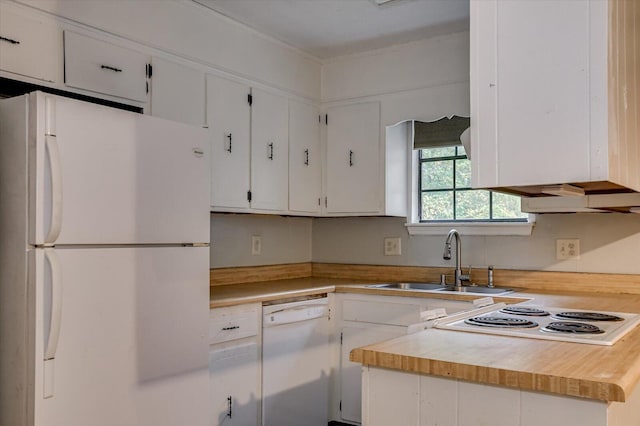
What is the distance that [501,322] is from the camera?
176cm

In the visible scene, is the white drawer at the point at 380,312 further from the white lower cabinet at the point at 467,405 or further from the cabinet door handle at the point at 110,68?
the cabinet door handle at the point at 110,68

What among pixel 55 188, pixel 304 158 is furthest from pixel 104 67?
pixel 304 158

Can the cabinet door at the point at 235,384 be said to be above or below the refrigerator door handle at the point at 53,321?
below

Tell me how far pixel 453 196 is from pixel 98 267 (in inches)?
91.2

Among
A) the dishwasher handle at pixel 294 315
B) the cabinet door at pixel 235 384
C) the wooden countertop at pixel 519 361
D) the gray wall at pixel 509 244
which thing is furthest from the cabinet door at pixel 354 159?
the wooden countertop at pixel 519 361

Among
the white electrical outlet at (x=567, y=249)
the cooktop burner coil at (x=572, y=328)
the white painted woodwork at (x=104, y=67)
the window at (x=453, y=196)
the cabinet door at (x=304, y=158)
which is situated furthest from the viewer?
the cabinet door at (x=304, y=158)

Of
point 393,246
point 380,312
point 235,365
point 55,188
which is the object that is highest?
point 55,188

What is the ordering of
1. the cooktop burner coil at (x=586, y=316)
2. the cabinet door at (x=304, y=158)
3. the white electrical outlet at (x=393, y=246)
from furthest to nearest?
the white electrical outlet at (x=393, y=246) < the cabinet door at (x=304, y=158) < the cooktop burner coil at (x=586, y=316)

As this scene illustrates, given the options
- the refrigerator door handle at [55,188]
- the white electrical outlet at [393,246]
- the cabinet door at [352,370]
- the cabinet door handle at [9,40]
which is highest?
the cabinet door handle at [9,40]

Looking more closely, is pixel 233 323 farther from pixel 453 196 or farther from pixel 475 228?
pixel 453 196

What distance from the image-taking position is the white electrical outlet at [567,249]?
10.1 ft

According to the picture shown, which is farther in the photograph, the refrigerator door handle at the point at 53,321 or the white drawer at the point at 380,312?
the white drawer at the point at 380,312

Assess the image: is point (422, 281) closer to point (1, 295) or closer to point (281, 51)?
point (281, 51)

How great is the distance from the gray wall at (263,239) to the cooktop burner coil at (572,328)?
1980 mm
